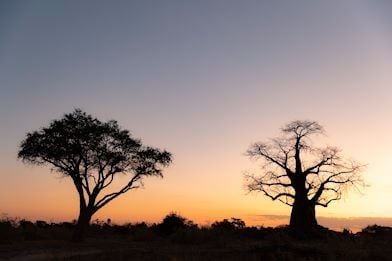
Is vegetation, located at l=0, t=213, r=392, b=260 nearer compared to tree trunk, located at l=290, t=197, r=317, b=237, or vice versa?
vegetation, located at l=0, t=213, r=392, b=260

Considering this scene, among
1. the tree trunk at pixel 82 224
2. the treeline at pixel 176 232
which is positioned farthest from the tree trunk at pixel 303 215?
the tree trunk at pixel 82 224

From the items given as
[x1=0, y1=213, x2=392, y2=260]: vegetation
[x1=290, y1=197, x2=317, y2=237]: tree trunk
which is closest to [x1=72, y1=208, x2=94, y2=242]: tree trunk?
[x1=0, y1=213, x2=392, y2=260]: vegetation

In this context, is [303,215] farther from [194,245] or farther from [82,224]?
[82,224]

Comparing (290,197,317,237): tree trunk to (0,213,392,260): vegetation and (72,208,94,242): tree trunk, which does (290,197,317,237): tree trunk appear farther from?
(72,208,94,242): tree trunk

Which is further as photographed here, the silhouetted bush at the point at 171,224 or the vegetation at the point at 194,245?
the silhouetted bush at the point at 171,224

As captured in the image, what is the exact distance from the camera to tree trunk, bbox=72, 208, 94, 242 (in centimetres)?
3894

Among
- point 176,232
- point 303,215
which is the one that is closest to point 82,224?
point 176,232

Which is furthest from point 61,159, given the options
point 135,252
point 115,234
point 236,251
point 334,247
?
point 334,247

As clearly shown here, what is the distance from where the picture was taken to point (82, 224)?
39844 millimetres

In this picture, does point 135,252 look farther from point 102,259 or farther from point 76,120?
point 76,120

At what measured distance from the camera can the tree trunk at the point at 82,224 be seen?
3894 centimetres

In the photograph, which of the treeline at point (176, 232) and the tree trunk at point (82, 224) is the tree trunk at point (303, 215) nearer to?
the treeline at point (176, 232)

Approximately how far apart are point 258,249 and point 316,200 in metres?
15.5

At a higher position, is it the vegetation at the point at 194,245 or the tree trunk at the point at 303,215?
the tree trunk at the point at 303,215
